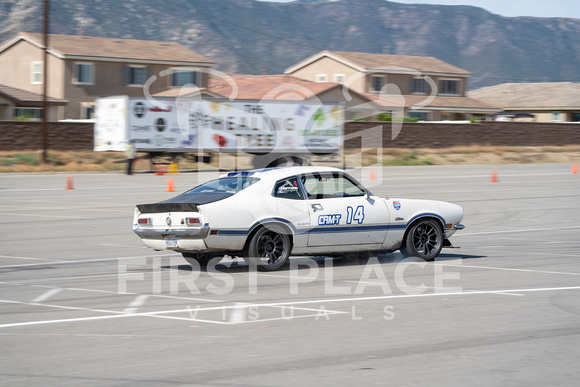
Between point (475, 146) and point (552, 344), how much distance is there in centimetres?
4957

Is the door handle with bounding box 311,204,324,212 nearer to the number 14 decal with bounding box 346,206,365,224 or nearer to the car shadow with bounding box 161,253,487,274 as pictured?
the number 14 decal with bounding box 346,206,365,224

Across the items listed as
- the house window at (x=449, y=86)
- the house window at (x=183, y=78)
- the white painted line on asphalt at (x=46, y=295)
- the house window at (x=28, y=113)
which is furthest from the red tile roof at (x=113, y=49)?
the white painted line on asphalt at (x=46, y=295)

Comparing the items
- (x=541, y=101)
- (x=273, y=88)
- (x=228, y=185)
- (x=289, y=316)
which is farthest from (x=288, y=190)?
(x=541, y=101)

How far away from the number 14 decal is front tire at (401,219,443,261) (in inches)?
35.8

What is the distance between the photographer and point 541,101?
81.0m

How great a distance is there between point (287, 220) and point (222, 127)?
2814 cm

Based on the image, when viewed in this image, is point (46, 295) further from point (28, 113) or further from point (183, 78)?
point (183, 78)

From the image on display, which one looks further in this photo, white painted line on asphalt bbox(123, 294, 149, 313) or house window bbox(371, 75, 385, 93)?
house window bbox(371, 75, 385, 93)

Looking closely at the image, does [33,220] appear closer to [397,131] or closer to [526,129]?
[397,131]

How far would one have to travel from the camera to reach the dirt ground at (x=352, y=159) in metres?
38.1

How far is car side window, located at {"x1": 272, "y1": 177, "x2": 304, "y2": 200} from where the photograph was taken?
11203 millimetres

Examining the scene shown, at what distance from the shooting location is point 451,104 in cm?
6900

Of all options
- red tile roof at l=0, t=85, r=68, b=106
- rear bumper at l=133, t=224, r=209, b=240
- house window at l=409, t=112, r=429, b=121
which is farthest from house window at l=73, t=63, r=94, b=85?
rear bumper at l=133, t=224, r=209, b=240

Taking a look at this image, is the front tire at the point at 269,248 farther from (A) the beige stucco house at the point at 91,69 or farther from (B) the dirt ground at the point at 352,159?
(A) the beige stucco house at the point at 91,69
